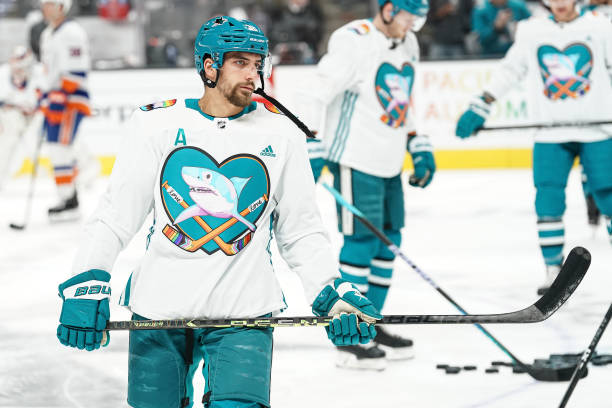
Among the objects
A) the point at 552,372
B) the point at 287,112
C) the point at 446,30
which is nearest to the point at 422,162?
the point at 552,372

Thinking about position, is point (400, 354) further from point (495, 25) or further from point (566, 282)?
point (495, 25)

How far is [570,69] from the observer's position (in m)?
4.28

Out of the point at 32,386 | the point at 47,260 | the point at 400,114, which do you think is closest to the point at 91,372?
the point at 32,386

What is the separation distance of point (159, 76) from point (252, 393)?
22.7 ft

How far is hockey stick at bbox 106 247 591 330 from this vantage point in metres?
1.99

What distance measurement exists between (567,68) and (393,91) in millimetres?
1019

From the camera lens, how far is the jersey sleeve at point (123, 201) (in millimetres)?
2043

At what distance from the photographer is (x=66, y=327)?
195 cm

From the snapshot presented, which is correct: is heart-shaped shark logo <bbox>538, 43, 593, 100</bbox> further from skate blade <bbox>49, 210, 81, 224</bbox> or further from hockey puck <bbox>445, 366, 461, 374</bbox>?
skate blade <bbox>49, 210, 81, 224</bbox>

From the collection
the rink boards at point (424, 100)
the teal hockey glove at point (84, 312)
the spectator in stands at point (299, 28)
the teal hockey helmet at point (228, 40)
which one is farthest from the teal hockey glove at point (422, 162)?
the spectator in stands at point (299, 28)

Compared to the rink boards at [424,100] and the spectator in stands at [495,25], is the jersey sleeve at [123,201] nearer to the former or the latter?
the rink boards at [424,100]

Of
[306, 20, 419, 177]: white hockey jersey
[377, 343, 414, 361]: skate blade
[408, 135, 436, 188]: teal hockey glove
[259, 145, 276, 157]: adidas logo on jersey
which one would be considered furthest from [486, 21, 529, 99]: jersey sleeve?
[259, 145, 276, 157]: adidas logo on jersey

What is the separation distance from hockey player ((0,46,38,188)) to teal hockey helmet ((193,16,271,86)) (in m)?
6.41

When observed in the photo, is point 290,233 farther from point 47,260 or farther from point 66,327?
point 47,260
